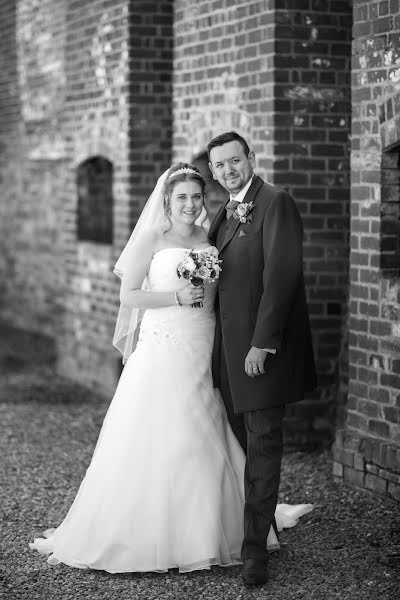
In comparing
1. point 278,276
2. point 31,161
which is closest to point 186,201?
point 278,276

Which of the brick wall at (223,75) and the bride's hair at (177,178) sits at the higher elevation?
the brick wall at (223,75)

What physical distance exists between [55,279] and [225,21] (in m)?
4.76

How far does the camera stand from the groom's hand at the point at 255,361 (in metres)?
5.02

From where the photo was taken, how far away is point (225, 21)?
7859mm

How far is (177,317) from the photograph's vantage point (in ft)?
18.0

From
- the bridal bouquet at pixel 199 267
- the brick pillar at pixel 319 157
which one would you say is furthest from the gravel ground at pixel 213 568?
the bridal bouquet at pixel 199 267

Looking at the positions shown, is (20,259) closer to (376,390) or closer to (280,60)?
(280,60)

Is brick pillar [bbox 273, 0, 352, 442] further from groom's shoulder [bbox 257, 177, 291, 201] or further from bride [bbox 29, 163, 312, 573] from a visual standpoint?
groom's shoulder [bbox 257, 177, 291, 201]

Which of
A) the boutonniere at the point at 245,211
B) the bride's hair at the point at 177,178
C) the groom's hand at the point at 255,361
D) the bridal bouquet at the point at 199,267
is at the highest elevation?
the bride's hair at the point at 177,178

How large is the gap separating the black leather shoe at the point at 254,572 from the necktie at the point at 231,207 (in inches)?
64.8

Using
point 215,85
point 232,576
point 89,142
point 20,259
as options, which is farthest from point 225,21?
point 20,259

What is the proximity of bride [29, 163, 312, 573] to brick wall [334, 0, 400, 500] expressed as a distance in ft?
3.95

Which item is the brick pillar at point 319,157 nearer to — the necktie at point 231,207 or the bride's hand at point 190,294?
the necktie at point 231,207

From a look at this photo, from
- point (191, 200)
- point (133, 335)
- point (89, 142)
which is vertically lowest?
point (133, 335)
